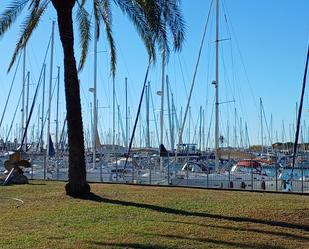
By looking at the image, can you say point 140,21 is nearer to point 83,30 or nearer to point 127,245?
point 83,30

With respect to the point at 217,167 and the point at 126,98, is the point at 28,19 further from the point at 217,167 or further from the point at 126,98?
the point at 126,98

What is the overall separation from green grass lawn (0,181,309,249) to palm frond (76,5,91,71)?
675cm

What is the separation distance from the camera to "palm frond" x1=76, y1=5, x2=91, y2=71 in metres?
20.0

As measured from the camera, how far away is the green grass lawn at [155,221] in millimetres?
9641

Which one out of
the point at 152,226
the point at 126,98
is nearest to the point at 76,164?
the point at 152,226

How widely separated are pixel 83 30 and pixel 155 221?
35.3 feet

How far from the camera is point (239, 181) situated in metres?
25.0

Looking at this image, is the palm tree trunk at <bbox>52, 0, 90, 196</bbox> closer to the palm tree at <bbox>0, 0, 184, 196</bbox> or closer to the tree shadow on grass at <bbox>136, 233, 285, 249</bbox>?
the palm tree at <bbox>0, 0, 184, 196</bbox>

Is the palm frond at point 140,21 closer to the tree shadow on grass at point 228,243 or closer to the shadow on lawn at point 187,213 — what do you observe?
the shadow on lawn at point 187,213

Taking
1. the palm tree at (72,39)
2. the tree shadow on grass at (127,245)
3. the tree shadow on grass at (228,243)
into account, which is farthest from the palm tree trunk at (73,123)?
the tree shadow on grass at (127,245)

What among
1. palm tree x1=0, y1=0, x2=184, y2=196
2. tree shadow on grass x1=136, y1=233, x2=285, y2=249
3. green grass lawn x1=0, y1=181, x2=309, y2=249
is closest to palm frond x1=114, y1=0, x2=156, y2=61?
palm tree x1=0, y1=0, x2=184, y2=196

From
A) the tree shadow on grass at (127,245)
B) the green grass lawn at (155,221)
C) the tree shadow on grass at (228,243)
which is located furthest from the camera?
the green grass lawn at (155,221)

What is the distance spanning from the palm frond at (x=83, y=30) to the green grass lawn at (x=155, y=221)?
6.75 m

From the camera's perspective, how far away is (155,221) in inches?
467
